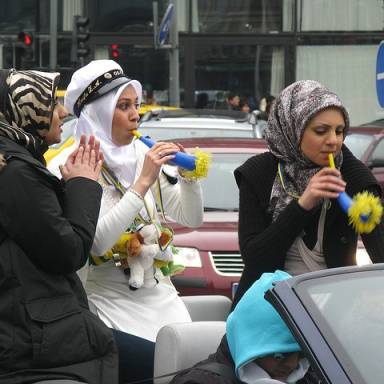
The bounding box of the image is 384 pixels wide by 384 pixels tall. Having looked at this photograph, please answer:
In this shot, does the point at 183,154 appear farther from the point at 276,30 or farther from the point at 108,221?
the point at 276,30

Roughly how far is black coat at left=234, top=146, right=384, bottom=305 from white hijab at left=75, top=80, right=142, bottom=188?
503 millimetres

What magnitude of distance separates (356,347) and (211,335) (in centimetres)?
91

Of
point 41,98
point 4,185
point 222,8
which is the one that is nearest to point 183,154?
point 41,98

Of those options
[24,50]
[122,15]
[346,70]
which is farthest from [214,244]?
[346,70]

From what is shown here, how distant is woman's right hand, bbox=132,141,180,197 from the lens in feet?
14.4

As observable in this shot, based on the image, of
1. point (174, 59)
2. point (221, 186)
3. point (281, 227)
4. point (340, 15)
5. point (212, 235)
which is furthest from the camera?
point (340, 15)

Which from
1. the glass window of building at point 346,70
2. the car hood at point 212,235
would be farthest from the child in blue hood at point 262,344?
the glass window of building at point 346,70

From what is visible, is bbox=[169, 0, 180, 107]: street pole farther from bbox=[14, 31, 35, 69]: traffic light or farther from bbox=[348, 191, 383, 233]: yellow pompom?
bbox=[348, 191, 383, 233]: yellow pompom

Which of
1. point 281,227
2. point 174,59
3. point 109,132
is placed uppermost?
point 174,59

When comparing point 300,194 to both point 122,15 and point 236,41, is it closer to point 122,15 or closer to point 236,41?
point 236,41

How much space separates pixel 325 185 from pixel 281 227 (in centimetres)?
25

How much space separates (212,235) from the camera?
8.08m

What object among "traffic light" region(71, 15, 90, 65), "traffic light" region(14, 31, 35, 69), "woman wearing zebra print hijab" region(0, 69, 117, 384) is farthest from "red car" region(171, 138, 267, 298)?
"traffic light" region(14, 31, 35, 69)

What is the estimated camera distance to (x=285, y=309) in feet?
10.4
